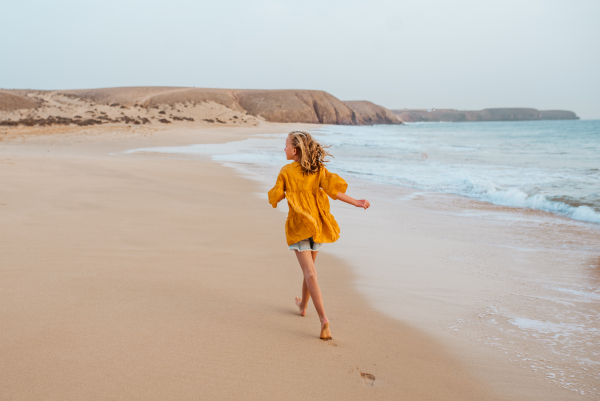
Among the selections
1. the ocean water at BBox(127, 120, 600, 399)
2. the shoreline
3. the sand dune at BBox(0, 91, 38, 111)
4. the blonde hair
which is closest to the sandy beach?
the shoreline

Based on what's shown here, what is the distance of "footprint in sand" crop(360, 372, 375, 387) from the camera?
2240 millimetres

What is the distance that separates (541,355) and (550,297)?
44.1 inches

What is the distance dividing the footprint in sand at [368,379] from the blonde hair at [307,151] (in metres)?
1.28

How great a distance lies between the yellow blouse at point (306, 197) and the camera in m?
2.75

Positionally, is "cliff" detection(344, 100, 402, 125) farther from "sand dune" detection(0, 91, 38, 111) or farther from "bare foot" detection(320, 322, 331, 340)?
"bare foot" detection(320, 322, 331, 340)

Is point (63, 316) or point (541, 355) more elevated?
point (63, 316)

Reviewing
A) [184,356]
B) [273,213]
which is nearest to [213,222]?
[273,213]

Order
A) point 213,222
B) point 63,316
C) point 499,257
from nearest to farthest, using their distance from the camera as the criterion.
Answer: point 63,316 → point 499,257 → point 213,222

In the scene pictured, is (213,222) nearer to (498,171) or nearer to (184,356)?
(184,356)

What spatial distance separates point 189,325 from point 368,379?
1.17 metres

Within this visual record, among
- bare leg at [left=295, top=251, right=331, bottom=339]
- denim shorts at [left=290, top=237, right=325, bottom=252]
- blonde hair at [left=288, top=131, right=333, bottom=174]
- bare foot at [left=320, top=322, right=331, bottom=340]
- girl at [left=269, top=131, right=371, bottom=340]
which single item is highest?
blonde hair at [left=288, top=131, right=333, bottom=174]

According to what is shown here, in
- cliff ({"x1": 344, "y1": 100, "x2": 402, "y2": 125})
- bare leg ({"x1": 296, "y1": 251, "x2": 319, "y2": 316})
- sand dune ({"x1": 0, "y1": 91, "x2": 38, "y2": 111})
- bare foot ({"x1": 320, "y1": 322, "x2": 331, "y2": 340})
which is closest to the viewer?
bare foot ({"x1": 320, "y1": 322, "x2": 331, "y2": 340})

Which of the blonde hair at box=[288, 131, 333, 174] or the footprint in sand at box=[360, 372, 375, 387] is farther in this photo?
the blonde hair at box=[288, 131, 333, 174]

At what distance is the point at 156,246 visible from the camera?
13.8 ft
